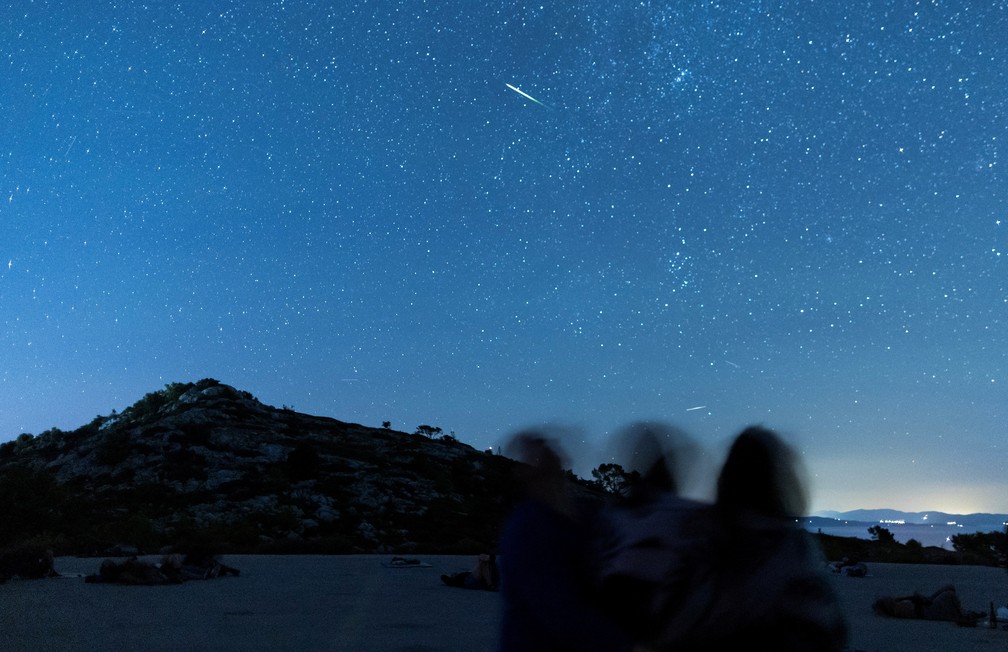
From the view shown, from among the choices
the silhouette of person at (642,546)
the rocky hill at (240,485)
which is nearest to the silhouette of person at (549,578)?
the silhouette of person at (642,546)

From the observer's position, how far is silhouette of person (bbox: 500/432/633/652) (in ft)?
6.63

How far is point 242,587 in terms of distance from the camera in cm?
1291

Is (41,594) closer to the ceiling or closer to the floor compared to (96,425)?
closer to the floor

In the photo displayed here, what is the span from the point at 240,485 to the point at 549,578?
42783 mm

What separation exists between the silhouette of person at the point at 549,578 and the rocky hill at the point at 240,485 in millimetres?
17319

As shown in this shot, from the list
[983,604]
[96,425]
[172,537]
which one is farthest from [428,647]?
[96,425]

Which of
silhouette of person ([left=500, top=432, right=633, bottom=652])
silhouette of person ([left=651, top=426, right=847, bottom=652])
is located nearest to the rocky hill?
silhouette of person ([left=500, top=432, right=633, bottom=652])

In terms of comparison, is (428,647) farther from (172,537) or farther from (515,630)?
(172,537)

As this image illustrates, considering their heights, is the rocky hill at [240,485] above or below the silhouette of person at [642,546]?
above

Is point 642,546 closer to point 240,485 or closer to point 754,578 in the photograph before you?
point 754,578

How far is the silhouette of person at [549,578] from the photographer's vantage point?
79.5 inches

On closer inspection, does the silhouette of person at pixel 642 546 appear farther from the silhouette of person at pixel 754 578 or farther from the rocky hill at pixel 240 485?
the rocky hill at pixel 240 485

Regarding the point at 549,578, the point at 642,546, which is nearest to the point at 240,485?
the point at 549,578

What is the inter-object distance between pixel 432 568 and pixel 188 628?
34.4ft
